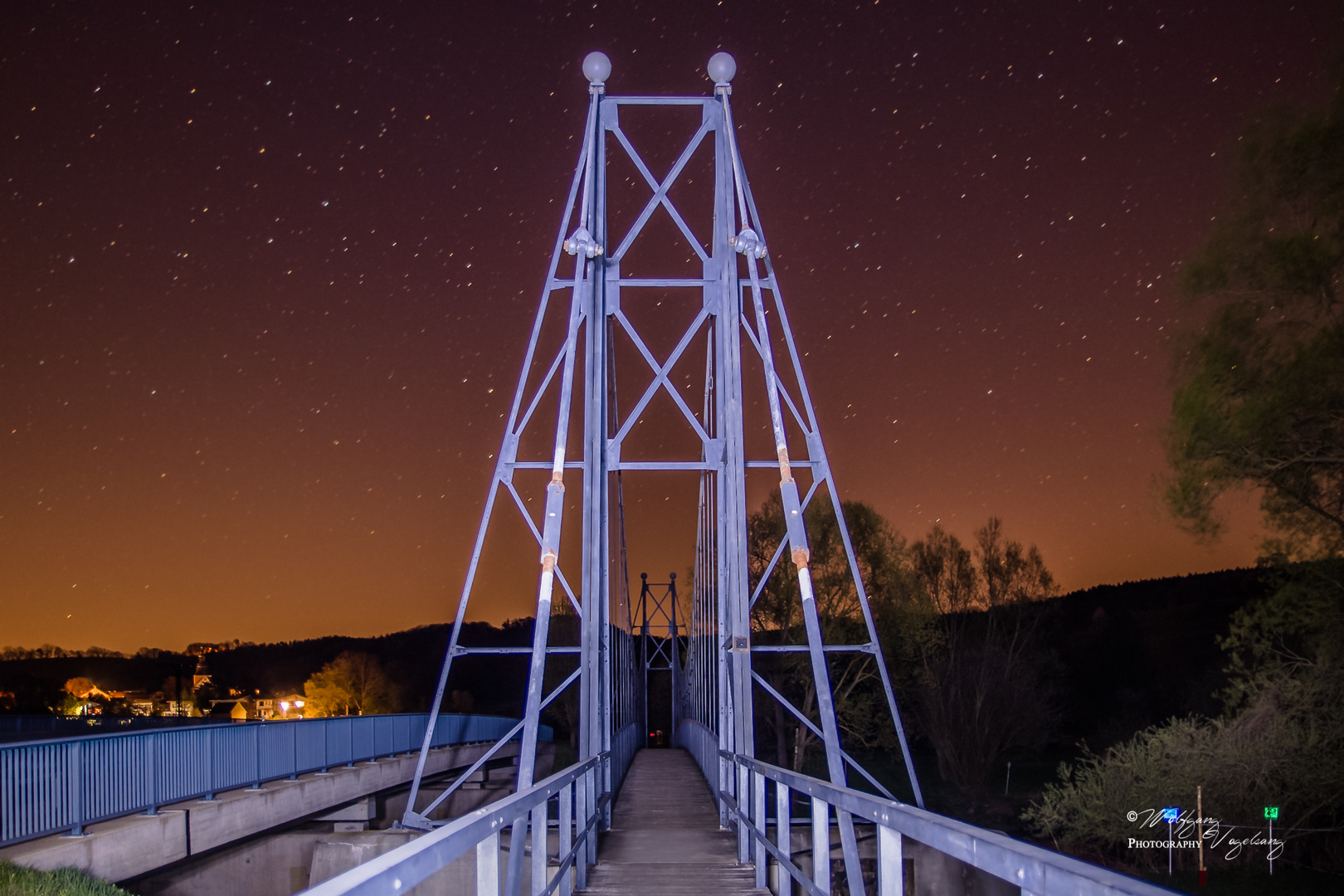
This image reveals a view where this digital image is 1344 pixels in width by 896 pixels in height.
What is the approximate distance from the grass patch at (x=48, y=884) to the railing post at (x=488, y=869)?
760cm

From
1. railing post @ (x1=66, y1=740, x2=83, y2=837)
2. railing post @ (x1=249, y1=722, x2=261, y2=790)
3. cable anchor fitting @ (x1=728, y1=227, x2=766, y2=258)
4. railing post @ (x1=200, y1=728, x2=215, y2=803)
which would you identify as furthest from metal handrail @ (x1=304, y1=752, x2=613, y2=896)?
railing post @ (x1=249, y1=722, x2=261, y2=790)

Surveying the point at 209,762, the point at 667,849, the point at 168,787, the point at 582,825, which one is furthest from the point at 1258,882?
the point at 168,787

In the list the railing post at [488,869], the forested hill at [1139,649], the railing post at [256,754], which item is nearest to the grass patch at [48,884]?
the railing post at [256,754]

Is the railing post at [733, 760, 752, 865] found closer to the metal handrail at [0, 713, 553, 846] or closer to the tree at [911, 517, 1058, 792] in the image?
the metal handrail at [0, 713, 553, 846]

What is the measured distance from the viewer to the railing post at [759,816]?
7117 millimetres

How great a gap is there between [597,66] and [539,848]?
9.04 m

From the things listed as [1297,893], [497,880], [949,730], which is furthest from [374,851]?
[949,730]

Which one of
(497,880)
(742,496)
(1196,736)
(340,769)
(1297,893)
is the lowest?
(1297,893)

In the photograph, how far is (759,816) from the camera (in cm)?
734

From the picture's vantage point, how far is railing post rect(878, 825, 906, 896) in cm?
338

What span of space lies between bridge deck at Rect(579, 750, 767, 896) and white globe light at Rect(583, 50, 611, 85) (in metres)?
8.08

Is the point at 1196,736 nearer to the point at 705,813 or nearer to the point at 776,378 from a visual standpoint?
the point at 705,813

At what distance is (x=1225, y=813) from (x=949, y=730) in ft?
73.4

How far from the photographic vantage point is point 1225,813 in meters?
12.9
